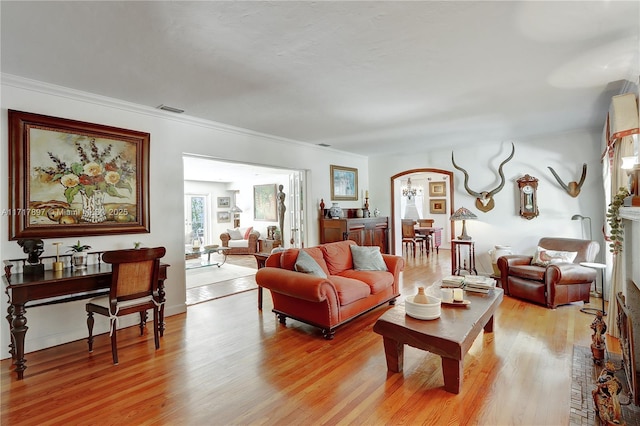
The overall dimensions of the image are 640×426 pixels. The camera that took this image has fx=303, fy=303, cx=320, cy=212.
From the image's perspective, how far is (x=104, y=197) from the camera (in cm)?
343

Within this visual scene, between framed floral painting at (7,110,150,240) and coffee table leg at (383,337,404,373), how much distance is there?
310 centimetres

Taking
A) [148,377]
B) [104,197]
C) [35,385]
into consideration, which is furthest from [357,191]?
[35,385]

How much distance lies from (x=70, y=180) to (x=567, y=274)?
604cm

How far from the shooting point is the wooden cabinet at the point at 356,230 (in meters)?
5.74

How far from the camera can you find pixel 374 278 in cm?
379

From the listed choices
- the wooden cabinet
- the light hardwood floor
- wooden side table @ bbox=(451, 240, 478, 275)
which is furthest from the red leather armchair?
the wooden cabinet

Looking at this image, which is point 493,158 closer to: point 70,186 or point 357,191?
point 357,191

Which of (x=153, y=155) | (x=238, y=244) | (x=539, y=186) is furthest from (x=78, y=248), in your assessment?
(x=539, y=186)

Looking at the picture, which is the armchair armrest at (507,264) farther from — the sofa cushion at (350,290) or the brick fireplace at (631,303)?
the sofa cushion at (350,290)

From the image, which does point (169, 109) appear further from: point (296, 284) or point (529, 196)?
point (529, 196)

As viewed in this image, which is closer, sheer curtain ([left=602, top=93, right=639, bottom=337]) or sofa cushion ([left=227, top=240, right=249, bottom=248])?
sheer curtain ([left=602, top=93, right=639, bottom=337])

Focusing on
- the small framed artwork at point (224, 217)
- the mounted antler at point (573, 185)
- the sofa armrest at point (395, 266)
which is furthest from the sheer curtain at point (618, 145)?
the small framed artwork at point (224, 217)

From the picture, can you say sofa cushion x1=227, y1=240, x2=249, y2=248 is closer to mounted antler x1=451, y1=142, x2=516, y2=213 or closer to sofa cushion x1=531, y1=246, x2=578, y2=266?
mounted antler x1=451, y1=142, x2=516, y2=213

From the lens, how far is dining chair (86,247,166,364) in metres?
2.76
